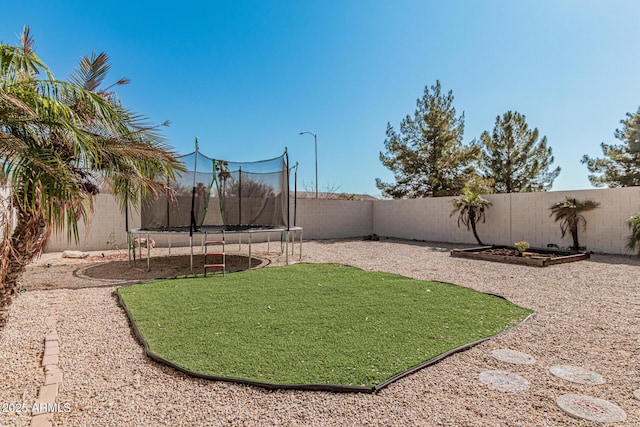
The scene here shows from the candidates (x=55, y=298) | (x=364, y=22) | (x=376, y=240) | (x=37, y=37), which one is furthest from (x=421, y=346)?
(x=376, y=240)

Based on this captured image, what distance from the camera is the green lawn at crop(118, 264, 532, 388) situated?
90.0 inches

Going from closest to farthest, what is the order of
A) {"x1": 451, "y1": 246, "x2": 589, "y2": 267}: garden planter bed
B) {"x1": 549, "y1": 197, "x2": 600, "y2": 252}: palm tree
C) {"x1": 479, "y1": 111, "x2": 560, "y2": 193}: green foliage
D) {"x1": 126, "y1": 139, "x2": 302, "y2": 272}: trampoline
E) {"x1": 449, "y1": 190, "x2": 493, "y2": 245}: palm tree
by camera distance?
{"x1": 451, "y1": 246, "x2": 589, "y2": 267}: garden planter bed < {"x1": 126, "y1": 139, "x2": 302, "y2": 272}: trampoline < {"x1": 549, "y1": 197, "x2": 600, "y2": 252}: palm tree < {"x1": 449, "y1": 190, "x2": 493, "y2": 245}: palm tree < {"x1": 479, "y1": 111, "x2": 560, "y2": 193}: green foliage

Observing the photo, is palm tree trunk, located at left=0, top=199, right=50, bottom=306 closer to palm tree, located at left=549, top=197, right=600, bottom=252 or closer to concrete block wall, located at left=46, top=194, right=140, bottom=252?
concrete block wall, located at left=46, top=194, right=140, bottom=252

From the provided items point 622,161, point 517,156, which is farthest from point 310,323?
point 622,161

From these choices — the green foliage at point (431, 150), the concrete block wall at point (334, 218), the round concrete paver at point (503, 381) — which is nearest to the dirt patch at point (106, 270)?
the concrete block wall at point (334, 218)

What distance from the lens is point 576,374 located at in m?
2.18

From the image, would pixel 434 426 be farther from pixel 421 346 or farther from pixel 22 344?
pixel 22 344

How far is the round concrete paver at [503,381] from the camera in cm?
203

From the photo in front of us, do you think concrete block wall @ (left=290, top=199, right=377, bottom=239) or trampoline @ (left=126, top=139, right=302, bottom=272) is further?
concrete block wall @ (left=290, top=199, right=377, bottom=239)

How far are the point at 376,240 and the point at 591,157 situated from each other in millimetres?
11551

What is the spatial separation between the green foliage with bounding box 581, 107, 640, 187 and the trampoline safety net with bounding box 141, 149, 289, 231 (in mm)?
15320

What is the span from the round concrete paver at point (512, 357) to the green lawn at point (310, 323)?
25 cm

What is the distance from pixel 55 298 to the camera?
13.8ft

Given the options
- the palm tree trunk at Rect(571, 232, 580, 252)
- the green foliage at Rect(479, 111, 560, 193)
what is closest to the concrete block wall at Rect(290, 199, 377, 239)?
the palm tree trunk at Rect(571, 232, 580, 252)
